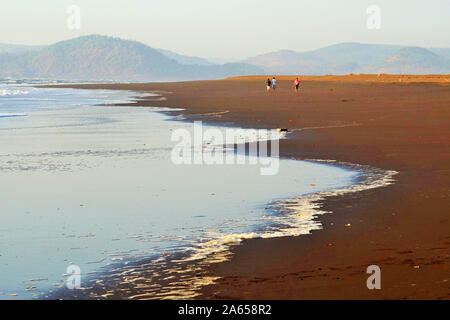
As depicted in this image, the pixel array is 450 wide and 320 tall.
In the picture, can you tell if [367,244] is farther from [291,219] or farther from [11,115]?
[11,115]

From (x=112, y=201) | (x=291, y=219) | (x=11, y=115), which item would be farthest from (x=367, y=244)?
(x=11, y=115)

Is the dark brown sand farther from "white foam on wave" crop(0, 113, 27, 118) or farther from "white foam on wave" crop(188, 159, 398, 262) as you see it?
"white foam on wave" crop(0, 113, 27, 118)

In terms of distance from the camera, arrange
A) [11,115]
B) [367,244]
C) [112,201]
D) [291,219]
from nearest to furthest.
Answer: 1. [367,244]
2. [291,219]
3. [112,201]
4. [11,115]

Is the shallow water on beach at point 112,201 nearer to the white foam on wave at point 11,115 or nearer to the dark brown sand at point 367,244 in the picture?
the dark brown sand at point 367,244

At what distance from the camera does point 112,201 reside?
13.5 m

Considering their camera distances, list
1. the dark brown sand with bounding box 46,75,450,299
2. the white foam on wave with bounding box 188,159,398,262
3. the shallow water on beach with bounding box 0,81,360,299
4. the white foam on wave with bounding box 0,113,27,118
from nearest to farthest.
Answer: the dark brown sand with bounding box 46,75,450,299
the shallow water on beach with bounding box 0,81,360,299
the white foam on wave with bounding box 188,159,398,262
the white foam on wave with bounding box 0,113,27,118

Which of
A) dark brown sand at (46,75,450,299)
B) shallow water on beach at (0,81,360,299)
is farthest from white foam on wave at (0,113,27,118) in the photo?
dark brown sand at (46,75,450,299)

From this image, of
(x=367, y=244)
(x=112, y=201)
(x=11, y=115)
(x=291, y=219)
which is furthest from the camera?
(x=11, y=115)

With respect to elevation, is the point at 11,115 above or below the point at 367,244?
above

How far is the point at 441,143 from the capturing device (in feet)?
73.2

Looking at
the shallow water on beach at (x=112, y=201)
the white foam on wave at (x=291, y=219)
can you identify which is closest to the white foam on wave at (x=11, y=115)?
the shallow water on beach at (x=112, y=201)

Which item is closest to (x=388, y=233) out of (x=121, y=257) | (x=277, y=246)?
(x=277, y=246)

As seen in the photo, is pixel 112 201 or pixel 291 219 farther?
pixel 112 201

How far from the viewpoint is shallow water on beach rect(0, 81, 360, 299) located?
953 cm
